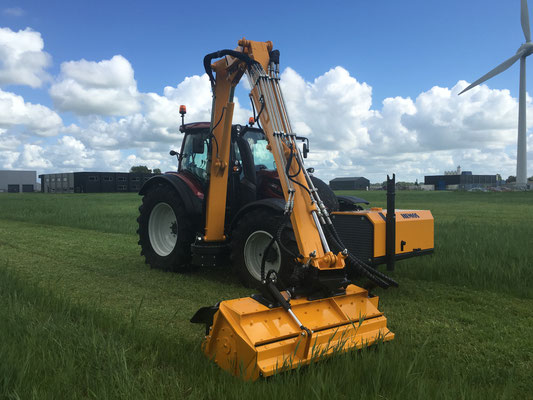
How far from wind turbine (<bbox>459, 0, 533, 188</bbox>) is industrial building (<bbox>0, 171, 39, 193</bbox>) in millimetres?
72638

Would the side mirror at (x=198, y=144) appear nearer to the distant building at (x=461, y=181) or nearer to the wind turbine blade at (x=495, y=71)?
the wind turbine blade at (x=495, y=71)

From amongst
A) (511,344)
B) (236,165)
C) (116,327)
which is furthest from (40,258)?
(511,344)

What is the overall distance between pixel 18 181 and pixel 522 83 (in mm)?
Answer: 82655

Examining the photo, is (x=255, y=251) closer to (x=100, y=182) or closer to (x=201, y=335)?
(x=201, y=335)

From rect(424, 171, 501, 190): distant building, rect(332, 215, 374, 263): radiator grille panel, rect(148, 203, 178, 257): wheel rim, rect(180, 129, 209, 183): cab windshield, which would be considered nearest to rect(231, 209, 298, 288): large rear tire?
rect(332, 215, 374, 263): radiator grille panel

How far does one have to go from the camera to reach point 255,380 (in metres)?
2.87

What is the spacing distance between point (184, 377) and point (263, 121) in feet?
8.78

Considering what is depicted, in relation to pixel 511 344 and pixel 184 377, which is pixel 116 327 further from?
pixel 511 344

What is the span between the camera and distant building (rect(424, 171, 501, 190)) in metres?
81.0

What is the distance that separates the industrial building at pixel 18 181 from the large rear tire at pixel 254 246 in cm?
8290

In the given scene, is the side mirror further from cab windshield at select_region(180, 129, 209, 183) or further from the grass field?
the grass field

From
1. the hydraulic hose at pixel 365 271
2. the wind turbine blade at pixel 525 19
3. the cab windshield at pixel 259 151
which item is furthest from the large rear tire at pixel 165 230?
the wind turbine blade at pixel 525 19

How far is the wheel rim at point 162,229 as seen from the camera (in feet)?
Result: 23.7

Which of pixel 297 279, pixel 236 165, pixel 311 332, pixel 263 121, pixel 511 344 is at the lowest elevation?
pixel 511 344
